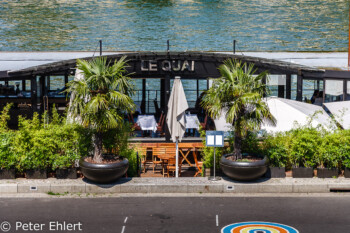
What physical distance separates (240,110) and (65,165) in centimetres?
387

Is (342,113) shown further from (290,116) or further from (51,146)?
(51,146)

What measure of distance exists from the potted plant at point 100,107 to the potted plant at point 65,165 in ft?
1.16

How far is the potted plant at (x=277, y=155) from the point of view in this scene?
405 inches

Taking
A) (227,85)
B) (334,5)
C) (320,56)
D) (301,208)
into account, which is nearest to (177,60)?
(227,85)

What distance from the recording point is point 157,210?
8.70m

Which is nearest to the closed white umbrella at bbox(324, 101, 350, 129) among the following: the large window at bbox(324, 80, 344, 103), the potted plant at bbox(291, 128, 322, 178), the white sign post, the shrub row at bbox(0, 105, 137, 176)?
the potted plant at bbox(291, 128, 322, 178)

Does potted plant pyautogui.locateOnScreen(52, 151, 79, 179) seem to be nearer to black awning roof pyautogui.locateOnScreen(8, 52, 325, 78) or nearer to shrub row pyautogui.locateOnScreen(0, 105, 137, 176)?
shrub row pyautogui.locateOnScreen(0, 105, 137, 176)

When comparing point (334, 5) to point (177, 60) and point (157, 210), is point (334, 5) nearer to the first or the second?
point (177, 60)

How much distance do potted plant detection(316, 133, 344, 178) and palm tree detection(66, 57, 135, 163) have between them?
4183 millimetres

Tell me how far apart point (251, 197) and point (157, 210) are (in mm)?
2005

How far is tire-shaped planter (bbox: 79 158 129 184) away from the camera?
950 centimetres

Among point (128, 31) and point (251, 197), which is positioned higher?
point (128, 31)

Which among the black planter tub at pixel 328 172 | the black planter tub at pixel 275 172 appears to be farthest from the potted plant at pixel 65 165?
the black planter tub at pixel 328 172

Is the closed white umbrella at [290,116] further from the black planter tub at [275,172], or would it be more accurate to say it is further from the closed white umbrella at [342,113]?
the black planter tub at [275,172]
